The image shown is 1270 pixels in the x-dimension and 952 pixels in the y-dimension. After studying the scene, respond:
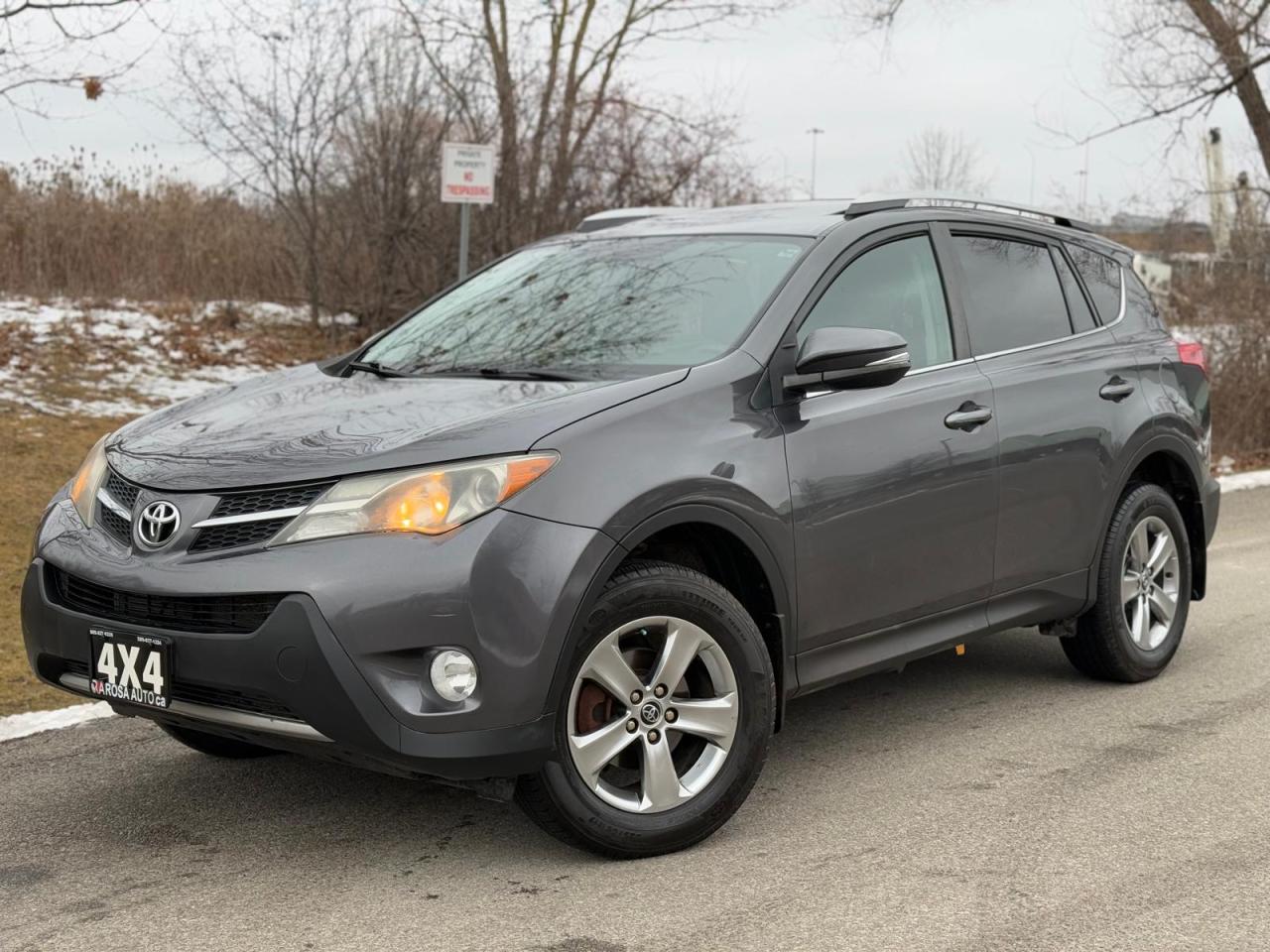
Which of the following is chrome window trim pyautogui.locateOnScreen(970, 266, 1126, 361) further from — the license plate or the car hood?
the license plate

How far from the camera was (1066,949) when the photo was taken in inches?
129

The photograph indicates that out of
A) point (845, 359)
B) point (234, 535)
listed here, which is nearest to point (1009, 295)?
point (845, 359)

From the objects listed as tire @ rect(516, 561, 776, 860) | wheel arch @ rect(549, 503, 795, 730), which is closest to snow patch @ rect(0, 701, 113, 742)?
tire @ rect(516, 561, 776, 860)

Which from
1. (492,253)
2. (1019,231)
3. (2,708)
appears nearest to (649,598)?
(1019,231)

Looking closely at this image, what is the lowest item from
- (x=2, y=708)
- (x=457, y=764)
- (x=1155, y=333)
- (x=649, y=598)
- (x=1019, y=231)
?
(x=2, y=708)

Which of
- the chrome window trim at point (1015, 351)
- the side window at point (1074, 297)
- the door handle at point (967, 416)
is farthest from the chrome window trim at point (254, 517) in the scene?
the side window at point (1074, 297)

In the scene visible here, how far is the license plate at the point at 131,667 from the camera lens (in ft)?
11.7

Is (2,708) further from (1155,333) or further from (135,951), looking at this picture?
(1155,333)

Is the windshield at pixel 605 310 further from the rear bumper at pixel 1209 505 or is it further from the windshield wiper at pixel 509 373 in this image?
the rear bumper at pixel 1209 505

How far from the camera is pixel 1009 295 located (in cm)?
525

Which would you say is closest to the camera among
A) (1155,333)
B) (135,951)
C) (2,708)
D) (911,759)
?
(135,951)

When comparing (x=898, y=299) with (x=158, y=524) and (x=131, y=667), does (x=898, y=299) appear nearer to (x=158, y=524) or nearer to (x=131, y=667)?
(x=158, y=524)

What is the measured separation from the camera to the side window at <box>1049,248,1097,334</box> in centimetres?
555

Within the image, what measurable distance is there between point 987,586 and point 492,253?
10724 mm
